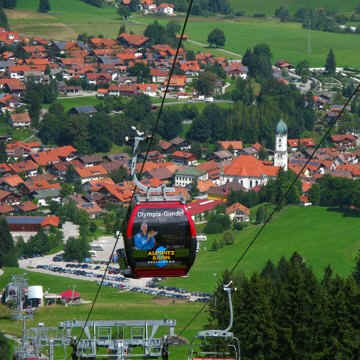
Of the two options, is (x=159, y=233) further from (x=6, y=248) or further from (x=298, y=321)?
(x=6, y=248)

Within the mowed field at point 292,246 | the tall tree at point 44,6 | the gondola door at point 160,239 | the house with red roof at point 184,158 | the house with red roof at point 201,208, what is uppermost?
the gondola door at point 160,239

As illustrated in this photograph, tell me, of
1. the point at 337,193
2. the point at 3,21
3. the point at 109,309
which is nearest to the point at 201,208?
the point at 337,193

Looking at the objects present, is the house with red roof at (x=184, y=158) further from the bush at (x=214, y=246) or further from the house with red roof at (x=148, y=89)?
the bush at (x=214, y=246)

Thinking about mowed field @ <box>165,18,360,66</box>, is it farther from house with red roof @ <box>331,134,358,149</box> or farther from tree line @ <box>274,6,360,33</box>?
house with red roof @ <box>331,134,358,149</box>

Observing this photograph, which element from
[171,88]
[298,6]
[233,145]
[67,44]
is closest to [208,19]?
[298,6]

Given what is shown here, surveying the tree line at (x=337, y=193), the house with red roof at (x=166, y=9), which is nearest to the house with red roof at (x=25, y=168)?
the tree line at (x=337, y=193)

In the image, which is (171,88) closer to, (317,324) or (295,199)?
(295,199)
